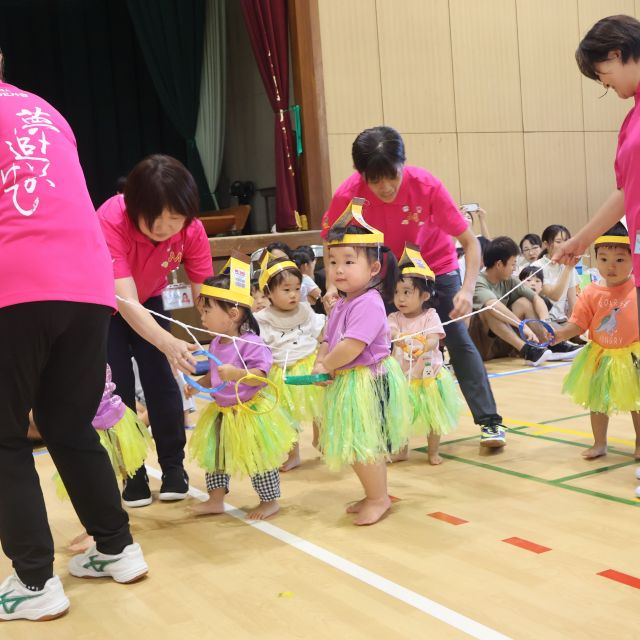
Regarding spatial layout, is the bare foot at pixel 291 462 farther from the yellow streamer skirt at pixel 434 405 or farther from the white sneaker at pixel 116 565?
the white sneaker at pixel 116 565

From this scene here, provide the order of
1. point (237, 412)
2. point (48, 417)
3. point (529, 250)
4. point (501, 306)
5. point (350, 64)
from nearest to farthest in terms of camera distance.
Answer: point (48, 417), point (237, 412), point (501, 306), point (529, 250), point (350, 64)

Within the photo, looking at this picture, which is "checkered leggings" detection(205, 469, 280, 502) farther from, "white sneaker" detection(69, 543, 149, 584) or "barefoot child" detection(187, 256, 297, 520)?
"white sneaker" detection(69, 543, 149, 584)

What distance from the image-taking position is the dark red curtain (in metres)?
7.97

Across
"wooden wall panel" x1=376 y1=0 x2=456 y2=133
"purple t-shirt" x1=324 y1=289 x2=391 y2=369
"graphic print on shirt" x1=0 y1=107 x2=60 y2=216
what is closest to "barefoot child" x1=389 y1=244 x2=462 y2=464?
"purple t-shirt" x1=324 y1=289 x2=391 y2=369

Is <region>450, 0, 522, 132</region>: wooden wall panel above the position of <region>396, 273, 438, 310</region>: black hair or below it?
above

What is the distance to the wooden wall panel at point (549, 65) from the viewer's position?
909 centimetres

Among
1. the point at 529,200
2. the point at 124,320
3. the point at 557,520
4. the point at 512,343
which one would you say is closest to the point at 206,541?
the point at 124,320

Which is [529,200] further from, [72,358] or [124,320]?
[72,358]

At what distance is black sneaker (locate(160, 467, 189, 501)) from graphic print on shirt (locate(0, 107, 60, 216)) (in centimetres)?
147

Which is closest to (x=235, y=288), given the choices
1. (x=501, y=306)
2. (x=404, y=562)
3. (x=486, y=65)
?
(x=404, y=562)

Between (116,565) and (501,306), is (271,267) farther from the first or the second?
(501,306)

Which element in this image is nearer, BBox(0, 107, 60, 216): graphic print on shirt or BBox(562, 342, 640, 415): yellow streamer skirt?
BBox(0, 107, 60, 216): graphic print on shirt

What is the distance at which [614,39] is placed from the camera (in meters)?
2.45

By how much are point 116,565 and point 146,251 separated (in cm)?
108
